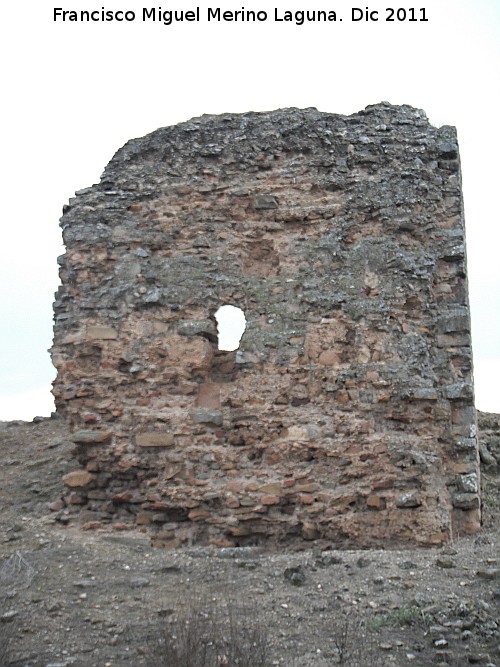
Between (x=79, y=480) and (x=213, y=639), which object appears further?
(x=79, y=480)

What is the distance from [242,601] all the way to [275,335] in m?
2.79

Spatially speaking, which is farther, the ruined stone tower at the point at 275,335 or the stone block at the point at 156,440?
the stone block at the point at 156,440

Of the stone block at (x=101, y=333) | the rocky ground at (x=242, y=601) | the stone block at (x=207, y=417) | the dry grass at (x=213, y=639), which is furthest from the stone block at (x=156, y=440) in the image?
the dry grass at (x=213, y=639)

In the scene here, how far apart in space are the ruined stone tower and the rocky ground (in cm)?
48

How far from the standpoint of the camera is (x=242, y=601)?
19.0ft

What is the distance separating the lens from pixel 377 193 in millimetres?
7992

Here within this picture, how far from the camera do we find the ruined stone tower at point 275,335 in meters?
7.39

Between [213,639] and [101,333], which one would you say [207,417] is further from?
[213,639]

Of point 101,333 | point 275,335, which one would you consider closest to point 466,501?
point 275,335

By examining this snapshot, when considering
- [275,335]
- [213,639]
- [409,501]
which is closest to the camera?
[213,639]

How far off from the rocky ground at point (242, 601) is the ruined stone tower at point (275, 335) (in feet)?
1.59

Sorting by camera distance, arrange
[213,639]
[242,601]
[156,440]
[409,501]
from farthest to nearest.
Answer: [156,440]
[409,501]
[242,601]
[213,639]

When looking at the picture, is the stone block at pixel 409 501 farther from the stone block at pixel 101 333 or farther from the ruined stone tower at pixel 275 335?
the stone block at pixel 101 333

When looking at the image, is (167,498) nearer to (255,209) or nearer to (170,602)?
(170,602)
